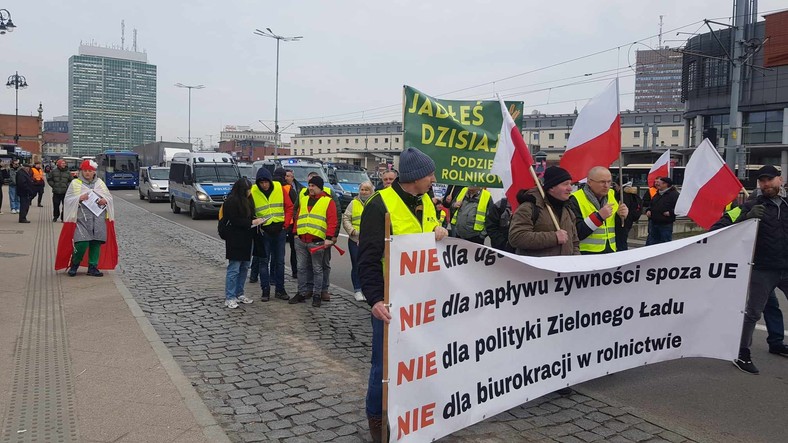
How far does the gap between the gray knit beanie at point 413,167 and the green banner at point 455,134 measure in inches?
82.5

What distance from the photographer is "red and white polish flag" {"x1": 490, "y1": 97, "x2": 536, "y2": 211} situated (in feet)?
18.4

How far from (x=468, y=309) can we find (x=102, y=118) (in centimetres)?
12435

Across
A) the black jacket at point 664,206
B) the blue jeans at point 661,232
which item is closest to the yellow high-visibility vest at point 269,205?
the black jacket at point 664,206

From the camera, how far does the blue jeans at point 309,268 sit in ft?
28.1

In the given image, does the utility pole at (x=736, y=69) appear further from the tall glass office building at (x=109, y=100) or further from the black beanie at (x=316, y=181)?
the tall glass office building at (x=109, y=100)

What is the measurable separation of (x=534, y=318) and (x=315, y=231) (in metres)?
4.27

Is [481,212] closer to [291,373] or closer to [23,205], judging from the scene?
[291,373]

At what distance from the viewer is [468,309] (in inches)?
170

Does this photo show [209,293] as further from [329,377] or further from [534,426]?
[534,426]

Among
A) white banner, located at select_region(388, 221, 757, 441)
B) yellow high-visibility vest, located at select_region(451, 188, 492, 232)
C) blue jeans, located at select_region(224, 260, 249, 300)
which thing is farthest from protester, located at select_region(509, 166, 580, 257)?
blue jeans, located at select_region(224, 260, 249, 300)

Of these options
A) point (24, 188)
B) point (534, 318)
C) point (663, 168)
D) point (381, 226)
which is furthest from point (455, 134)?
point (24, 188)

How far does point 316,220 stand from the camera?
333 inches

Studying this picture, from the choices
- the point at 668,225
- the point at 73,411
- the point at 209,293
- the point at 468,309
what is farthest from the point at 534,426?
the point at 668,225

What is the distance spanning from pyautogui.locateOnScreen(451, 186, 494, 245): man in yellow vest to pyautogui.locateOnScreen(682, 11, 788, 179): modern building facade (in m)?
42.8
